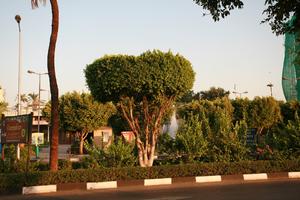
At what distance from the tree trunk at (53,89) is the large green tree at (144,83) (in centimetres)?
254

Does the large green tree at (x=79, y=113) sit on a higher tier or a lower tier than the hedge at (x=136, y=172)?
higher

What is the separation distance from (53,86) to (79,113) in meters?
25.3

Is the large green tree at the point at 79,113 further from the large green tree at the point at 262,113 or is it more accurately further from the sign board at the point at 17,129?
the sign board at the point at 17,129

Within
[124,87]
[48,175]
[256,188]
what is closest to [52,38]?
[124,87]

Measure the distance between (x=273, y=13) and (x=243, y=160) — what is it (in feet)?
34.4

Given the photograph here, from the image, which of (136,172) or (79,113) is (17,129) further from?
(79,113)

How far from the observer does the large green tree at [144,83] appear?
1548 centimetres

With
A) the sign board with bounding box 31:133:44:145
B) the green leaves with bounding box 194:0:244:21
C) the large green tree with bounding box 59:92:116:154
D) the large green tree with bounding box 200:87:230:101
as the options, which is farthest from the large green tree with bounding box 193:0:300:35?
the large green tree with bounding box 200:87:230:101

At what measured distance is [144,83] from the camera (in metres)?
15.5

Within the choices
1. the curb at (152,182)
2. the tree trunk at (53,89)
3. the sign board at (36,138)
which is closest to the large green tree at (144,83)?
the curb at (152,182)

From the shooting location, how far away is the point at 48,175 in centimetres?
1264

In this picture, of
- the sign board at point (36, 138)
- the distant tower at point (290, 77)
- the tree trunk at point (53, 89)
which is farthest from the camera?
the distant tower at point (290, 77)

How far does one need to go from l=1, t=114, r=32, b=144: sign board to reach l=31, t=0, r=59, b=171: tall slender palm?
792 millimetres

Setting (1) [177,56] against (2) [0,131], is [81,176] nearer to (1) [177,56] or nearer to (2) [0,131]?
(2) [0,131]
